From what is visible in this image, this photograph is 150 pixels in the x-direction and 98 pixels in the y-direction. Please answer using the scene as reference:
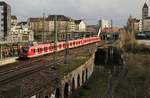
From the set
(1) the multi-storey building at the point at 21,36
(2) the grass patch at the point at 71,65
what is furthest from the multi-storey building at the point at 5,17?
(2) the grass patch at the point at 71,65

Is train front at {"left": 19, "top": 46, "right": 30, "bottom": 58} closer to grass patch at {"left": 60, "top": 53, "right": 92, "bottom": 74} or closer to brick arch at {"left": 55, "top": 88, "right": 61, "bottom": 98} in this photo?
grass patch at {"left": 60, "top": 53, "right": 92, "bottom": 74}

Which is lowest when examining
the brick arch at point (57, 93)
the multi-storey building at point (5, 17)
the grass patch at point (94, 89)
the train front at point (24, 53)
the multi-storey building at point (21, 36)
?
the grass patch at point (94, 89)

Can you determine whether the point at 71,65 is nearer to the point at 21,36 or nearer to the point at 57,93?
the point at 57,93

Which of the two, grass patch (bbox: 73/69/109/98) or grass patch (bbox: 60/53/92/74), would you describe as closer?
grass patch (bbox: 60/53/92/74)

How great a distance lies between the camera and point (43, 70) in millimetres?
38438

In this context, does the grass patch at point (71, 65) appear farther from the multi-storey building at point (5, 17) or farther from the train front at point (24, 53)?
the multi-storey building at point (5, 17)

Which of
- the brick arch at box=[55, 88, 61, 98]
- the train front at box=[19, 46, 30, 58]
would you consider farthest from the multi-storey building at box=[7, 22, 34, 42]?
the brick arch at box=[55, 88, 61, 98]

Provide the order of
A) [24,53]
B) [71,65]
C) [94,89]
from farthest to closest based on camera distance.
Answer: [24,53], [94,89], [71,65]

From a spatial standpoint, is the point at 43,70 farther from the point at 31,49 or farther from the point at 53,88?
the point at 31,49

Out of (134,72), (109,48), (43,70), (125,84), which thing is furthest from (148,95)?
(109,48)

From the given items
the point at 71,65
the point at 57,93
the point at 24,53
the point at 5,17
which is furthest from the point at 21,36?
the point at 57,93

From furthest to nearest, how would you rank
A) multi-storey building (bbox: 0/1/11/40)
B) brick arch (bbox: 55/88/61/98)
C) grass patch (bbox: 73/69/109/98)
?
multi-storey building (bbox: 0/1/11/40)
grass patch (bbox: 73/69/109/98)
brick arch (bbox: 55/88/61/98)

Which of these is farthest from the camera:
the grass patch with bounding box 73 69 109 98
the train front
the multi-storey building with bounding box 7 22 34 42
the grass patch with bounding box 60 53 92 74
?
the multi-storey building with bounding box 7 22 34 42

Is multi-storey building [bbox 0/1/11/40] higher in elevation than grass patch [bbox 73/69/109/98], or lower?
higher
